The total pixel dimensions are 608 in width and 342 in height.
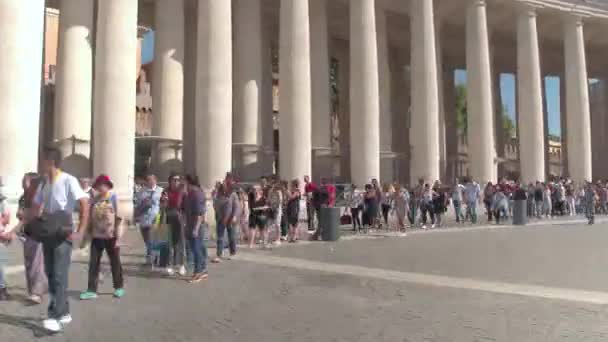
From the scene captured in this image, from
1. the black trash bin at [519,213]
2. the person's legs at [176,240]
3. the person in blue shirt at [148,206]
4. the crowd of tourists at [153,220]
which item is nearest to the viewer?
the crowd of tourists at [153,220]

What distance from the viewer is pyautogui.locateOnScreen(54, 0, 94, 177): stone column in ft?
77.8

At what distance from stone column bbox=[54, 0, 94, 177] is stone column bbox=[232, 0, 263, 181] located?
26.8ft

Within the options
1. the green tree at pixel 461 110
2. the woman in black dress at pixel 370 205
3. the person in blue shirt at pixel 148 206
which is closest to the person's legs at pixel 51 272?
the person in blue shirt at pixel 148 206

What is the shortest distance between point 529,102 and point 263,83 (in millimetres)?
18103

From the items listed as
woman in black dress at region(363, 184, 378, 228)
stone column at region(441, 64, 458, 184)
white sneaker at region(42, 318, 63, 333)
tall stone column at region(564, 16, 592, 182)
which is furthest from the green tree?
white sneaker at region(42, 318, 63, 333)

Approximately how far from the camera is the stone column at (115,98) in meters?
21.5

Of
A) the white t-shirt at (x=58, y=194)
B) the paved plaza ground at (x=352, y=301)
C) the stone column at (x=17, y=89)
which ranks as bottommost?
the paved plaza ground at (x=352, y=301)

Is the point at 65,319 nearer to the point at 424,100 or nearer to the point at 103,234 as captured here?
the point at 103,234

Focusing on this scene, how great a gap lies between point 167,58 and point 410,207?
1478 cm

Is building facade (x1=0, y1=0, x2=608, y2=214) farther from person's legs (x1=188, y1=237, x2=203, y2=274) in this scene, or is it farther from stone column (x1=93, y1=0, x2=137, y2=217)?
person's legs (x1=188, y1=237, x2=203, y2=274)

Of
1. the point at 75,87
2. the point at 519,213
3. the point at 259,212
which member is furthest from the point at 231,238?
the point at 519,213

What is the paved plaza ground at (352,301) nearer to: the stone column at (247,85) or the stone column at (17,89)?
the stone column at (17,89)

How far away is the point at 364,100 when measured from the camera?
29.3m

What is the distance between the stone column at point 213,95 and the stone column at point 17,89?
8413 mm
